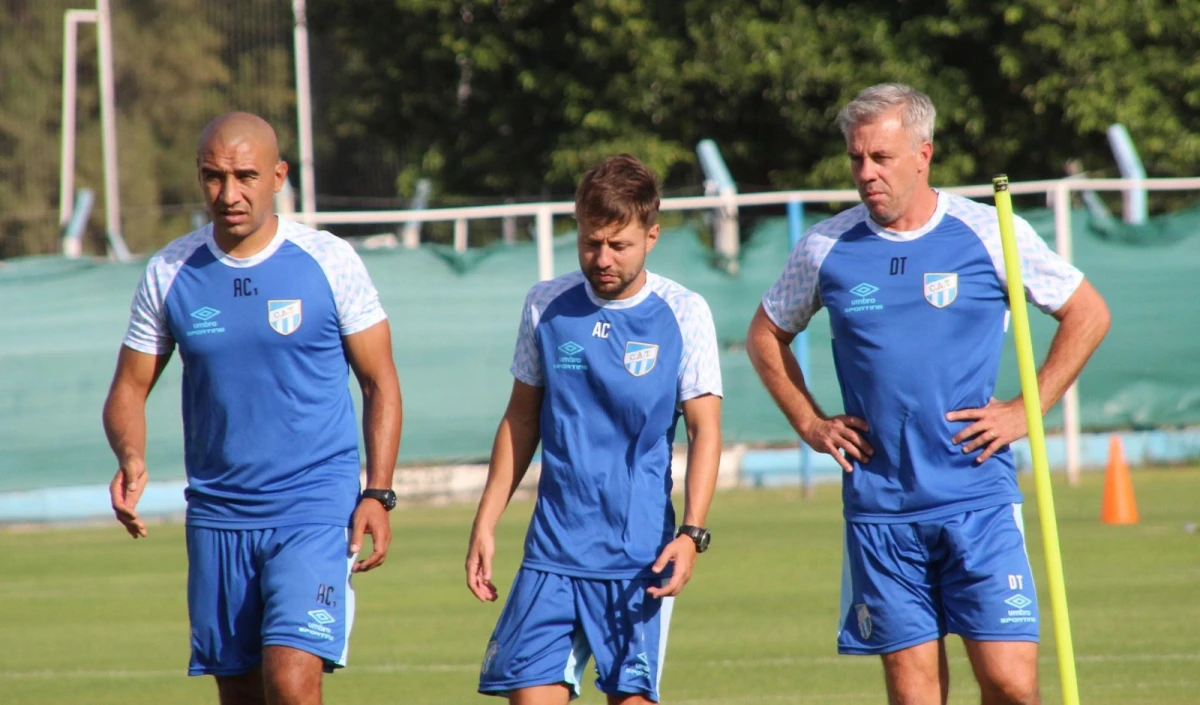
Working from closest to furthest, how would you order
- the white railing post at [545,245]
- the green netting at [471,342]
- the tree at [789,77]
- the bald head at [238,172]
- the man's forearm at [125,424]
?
the bald head at [238,172]
the man's forearm at [125,424]
the green netting at [471,342]
the white railing post at [545,245]
the tree at [789,77]

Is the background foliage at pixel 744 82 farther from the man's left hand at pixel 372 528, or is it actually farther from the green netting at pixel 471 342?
the man's left hand at pixel 372 528

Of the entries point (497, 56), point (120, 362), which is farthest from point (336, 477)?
point (497, 56)

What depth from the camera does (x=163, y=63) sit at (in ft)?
225

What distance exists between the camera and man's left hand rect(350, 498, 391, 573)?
19.2 ft

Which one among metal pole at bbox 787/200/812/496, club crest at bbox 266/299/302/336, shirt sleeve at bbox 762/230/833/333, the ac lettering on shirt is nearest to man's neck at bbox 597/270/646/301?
shirt sleeve at bbox 762/230/833/333

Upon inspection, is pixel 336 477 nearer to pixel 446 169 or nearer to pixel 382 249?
pixel 382 249

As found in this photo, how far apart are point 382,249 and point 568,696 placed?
11941 mm

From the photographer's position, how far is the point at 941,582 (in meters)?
5.67

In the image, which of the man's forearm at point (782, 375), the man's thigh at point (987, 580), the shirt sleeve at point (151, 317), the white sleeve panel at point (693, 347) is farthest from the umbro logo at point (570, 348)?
the shirt sleeve at point (151, 317)

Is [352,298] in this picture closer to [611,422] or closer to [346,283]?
[346,283]

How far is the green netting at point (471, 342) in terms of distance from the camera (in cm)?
1608

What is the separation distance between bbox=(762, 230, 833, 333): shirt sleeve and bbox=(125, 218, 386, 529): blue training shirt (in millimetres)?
1361

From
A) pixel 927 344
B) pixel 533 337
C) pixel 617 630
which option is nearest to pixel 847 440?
pixel 927 344

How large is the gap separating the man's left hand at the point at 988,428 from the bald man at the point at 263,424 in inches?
73.1
